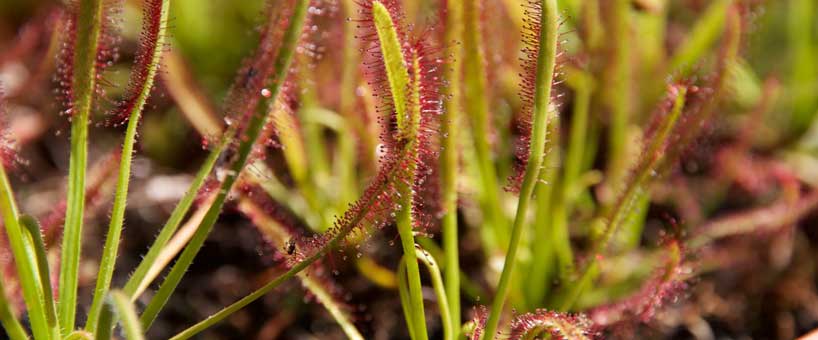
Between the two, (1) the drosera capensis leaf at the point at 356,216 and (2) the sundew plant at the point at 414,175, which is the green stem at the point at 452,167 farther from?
(1) the drosera capensis leaf at the point at 356,216

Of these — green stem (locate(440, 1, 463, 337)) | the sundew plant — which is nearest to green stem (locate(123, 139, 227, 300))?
the sundew plant

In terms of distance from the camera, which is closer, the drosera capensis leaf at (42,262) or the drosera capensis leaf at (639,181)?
the drosera capensis leaf at (42,262)

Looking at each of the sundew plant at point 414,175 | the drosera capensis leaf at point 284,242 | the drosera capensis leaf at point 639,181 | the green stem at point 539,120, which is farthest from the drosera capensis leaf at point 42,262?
the drosera capensis leaf at point 639,181

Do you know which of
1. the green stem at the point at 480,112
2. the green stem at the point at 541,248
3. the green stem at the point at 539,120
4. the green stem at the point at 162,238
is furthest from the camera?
the green stem at the point at 541,248

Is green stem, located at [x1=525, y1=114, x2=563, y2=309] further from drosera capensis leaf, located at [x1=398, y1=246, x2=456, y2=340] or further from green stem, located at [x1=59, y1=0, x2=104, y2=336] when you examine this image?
green stem, located at [x1=59, y1=0, x2=104, y2=336]

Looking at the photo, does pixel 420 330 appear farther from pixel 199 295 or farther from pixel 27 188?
pixel 27 188

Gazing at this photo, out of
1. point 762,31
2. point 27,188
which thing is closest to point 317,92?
→ point 27,188
